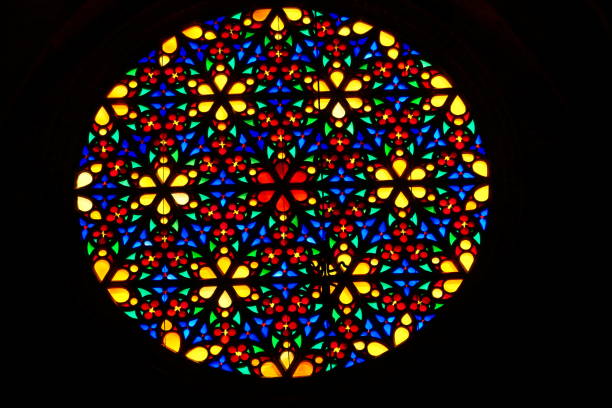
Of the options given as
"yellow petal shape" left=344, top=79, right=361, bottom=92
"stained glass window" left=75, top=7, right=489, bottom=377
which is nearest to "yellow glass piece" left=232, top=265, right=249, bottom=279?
"stained glass window" left=75, top=7, right=489, bottom=377

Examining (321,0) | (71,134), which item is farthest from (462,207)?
(71,134)

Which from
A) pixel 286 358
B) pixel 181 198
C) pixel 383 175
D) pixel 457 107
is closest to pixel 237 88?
pixel 181 198

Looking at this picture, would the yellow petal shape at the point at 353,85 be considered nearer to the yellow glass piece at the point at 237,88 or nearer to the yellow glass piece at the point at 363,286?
the yellow glass piece at the point at 237,88

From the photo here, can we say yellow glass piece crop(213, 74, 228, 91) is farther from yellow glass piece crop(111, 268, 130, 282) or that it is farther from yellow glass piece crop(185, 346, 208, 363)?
yellow glass piece crop(185, 346, 208, 363)

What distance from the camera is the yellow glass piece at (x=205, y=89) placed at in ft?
35.4

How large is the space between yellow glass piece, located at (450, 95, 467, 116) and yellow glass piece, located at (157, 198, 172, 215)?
2.08 m

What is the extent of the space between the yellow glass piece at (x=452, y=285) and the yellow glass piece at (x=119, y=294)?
2.12 metres

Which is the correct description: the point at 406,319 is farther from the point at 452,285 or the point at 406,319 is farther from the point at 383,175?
the point at 383,175

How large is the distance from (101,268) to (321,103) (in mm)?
1918

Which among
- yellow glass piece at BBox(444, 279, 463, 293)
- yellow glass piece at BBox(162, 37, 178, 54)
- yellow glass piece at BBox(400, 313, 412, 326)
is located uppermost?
yellow glass piece at BBox(162, 37, 178, 54)

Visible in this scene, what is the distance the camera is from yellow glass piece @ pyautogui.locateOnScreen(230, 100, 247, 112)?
1072 centimetres

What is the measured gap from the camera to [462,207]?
1034cm

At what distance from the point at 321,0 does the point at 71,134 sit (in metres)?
2.04

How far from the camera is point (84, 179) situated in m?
10.5
